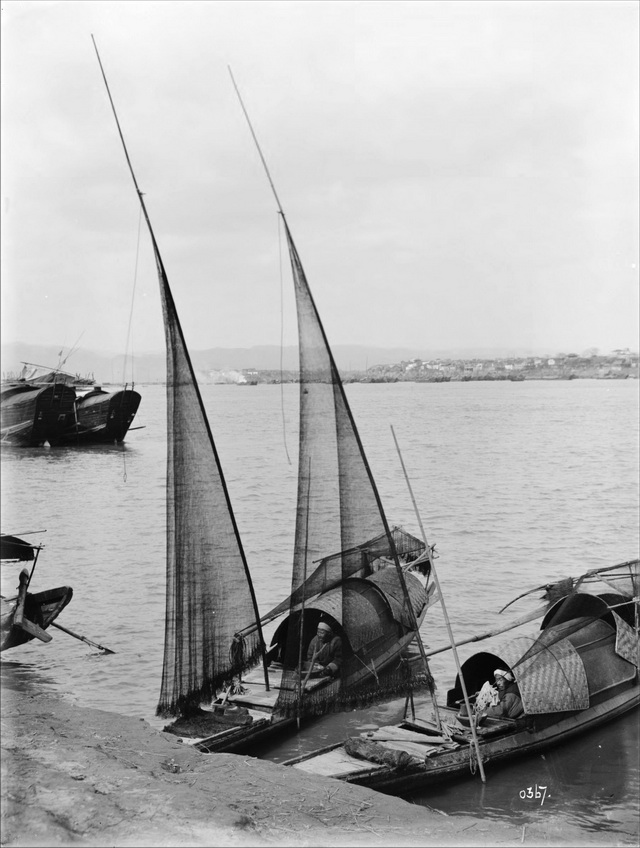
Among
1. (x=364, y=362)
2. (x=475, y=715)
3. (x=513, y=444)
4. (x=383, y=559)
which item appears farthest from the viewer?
(x=513, y=444)

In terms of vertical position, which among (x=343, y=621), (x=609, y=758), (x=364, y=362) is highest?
(x=364, y=362)

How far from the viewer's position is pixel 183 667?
652 centimetres

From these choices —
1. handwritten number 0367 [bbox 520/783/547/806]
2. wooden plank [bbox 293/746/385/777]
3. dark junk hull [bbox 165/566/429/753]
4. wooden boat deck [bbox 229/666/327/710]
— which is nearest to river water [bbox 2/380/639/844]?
handwritten number 0367 [bbox 520/783/547/806]

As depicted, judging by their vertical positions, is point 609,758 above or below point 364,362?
below

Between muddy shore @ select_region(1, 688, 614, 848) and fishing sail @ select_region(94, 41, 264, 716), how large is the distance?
0.55m

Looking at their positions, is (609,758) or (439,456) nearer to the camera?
(609,758)

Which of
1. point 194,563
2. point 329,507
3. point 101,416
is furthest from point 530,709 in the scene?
point 101,416

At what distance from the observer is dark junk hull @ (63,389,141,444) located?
977 centimetres

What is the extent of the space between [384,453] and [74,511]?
735 centimetres

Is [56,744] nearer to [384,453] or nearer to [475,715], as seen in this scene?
[475,715]

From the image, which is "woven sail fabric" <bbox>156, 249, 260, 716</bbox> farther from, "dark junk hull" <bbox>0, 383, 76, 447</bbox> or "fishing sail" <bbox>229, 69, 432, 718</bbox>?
"dark junk hull" <bbox>0, 383, 76, 447</bbox>

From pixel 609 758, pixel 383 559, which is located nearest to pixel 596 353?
pixel 383 559

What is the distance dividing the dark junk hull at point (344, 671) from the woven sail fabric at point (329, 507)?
2 centimetres

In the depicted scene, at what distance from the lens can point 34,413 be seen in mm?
A: 8703
